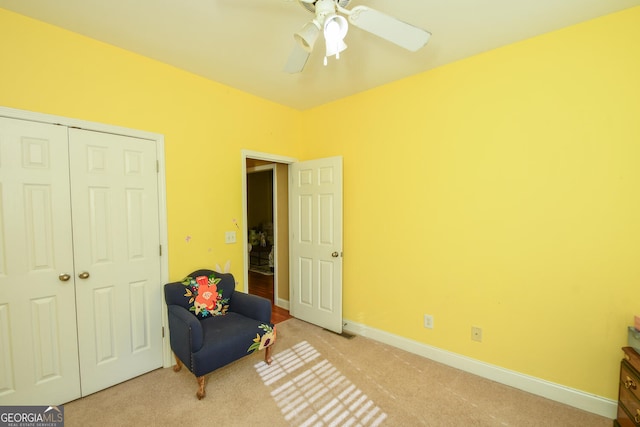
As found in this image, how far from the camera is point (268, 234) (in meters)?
6.02

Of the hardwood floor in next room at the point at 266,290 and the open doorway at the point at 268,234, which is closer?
the hardwood floor in next room at the point at 266,290

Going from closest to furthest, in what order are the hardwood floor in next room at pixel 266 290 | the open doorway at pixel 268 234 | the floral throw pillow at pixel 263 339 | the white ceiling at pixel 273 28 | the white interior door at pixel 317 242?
the white ceiling at pixel 273 28 < the floral throw pillow at pixel 263 339 < the white interior door at pixel 317 242 < the hardwood floor in next room at pixel 266 290 < the open doorway at pixel 268 234

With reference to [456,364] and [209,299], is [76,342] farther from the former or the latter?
[456,364]

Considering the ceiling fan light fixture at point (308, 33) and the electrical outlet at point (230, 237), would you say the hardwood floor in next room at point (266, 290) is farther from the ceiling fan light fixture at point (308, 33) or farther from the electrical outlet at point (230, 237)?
the ceiling fan light fixture at point (308, 33)

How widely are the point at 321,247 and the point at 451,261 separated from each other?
1.39m

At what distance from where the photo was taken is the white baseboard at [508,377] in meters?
1.83

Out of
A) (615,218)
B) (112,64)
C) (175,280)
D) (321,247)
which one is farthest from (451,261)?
(112,64)

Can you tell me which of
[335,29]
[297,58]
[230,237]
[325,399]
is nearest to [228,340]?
[325,399]

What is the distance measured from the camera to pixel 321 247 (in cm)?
319

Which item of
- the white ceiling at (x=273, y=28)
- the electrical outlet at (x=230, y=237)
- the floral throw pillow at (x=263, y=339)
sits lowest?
the floral throw pillow at (x=263, y=339)

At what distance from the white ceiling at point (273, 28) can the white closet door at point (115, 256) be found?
74 cm

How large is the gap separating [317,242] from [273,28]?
2132 mm

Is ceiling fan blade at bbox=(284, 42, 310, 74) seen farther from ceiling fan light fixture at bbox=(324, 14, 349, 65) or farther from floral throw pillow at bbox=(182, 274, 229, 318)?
floral throw pillow at bbox=(182, 274, 229, 318)

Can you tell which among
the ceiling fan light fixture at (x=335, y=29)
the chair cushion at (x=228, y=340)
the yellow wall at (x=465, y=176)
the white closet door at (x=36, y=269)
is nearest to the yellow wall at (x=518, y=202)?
the yellow wall at (x=465, y=176)
